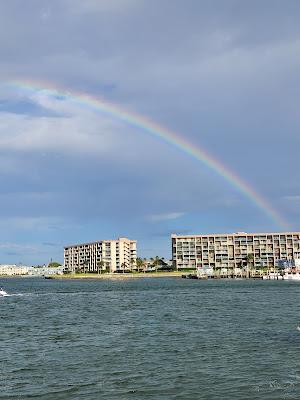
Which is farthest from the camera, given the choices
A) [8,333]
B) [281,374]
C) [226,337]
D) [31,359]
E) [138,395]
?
[8,333]

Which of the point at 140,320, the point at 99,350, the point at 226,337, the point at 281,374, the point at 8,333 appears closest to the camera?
the point at 281,374

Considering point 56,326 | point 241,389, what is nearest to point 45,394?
point 241,389

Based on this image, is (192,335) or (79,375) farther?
(192,335)

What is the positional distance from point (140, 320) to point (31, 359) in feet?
94.8

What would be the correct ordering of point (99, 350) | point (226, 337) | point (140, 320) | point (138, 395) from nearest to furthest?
1. point (138, 395)
2. point (99, 350)
3. point (226, 337)
4. point (140, 320)

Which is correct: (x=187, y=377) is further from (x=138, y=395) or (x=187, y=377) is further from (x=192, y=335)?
(x=192, y=335)

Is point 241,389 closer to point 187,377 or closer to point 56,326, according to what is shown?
point 187,377

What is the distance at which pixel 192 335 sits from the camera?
50031 millimetres

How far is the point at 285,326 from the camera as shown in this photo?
5550 centimetres

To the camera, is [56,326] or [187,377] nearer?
[187,377]

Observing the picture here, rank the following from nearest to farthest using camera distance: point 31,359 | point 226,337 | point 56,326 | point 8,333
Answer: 1. point 31,359
2. point 226,337
3. point 8,333
4. point 56,326

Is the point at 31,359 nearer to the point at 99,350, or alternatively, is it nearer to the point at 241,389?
the point at 99,350

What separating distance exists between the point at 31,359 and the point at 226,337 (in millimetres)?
18287

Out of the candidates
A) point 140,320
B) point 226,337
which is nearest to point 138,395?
point 226,337
